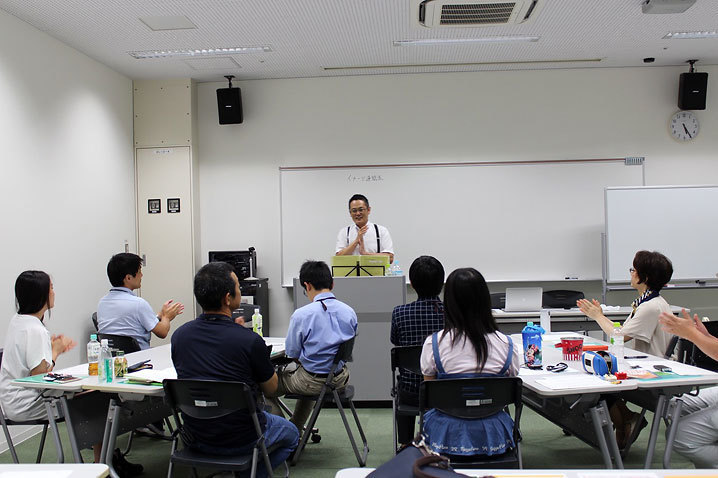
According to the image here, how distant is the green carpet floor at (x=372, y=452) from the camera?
3814mm

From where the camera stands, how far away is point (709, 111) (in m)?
6.70

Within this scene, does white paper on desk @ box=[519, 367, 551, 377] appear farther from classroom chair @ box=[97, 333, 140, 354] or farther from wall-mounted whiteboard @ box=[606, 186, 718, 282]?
wall-mounted whiteboard @ box=[606, 186, 718, 282]

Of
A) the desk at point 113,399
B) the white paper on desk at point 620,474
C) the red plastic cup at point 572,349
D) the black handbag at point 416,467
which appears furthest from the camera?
the red plastic cup at point 572,349

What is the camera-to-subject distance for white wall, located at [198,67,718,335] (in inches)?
264

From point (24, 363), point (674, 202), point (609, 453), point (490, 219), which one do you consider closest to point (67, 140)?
point (24, 363)

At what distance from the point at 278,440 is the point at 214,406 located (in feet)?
1.45

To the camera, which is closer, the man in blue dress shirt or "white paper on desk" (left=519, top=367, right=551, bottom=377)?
"white paper on desk" (left=519, top=367, right=551, bottom=377)

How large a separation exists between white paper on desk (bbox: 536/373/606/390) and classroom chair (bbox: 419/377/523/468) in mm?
347

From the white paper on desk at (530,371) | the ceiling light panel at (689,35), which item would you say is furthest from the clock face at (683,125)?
the white paper on desk at (530,371)

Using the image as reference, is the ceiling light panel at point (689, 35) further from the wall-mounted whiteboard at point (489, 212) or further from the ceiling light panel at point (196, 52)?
the ceiling light panel at point (196, 52)

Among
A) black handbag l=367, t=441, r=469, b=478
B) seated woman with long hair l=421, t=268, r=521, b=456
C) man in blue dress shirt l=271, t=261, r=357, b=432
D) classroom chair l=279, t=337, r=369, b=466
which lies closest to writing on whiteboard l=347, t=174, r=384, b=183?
man in blue dress shirt l=271, t=261, r=357, b=432

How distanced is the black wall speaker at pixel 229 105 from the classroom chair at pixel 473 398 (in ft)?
16.5

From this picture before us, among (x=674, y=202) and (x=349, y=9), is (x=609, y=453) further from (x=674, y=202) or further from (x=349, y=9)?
(x=674, y=202)

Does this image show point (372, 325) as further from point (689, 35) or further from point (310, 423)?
point (689, 35)
